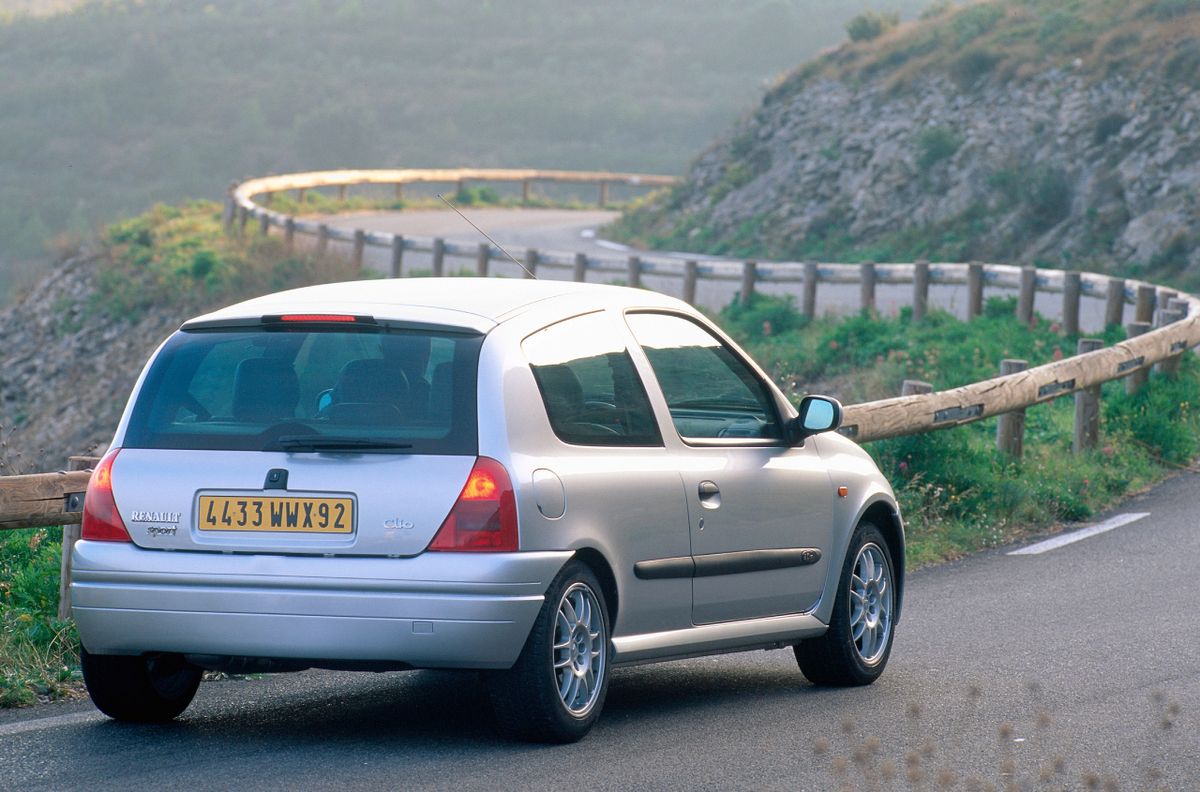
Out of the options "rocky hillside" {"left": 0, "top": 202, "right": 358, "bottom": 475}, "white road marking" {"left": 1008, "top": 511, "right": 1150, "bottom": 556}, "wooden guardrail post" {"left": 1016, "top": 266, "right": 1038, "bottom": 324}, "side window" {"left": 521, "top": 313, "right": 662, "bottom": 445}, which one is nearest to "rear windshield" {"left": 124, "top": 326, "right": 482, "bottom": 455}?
"side window" {"left": 521, "top": 313, "right": 662, "bottom": 445}

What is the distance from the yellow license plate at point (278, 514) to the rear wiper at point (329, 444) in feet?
0.55

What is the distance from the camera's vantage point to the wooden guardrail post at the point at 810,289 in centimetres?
2622

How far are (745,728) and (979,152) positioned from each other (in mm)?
31942

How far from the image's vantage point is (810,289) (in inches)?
1037

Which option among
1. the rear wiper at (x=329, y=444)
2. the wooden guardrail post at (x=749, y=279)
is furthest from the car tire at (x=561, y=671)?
the wooden guardrail post at (x=749, y=279)

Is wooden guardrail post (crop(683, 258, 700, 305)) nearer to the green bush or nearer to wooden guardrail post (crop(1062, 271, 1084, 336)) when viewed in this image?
A: wooden guardrail post (crop(1062, 271, 1084, 336))

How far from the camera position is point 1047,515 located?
39.8 ft

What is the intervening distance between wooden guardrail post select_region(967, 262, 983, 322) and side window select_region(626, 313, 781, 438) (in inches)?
666

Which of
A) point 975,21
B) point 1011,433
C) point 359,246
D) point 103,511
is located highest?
point 975,21

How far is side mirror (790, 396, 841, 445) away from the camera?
721 centimetres

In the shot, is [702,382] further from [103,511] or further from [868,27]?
[868,27]

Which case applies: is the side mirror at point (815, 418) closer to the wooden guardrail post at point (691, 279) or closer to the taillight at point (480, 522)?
the taillight at point (480, 522)

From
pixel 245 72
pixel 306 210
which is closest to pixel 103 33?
pixel 245 72

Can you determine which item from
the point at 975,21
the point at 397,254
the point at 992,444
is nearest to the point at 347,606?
the point at 992,444
